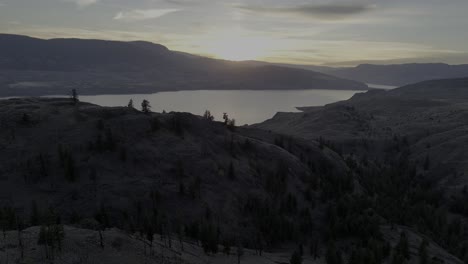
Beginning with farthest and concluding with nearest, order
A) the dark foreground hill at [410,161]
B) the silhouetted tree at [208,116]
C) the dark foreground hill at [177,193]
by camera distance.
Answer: the silhouetted tree at [208,116] → the dark foreground hill at [410,161] → the dark foreground hill at [177,193]

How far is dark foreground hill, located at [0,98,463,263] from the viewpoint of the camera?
3103 cm

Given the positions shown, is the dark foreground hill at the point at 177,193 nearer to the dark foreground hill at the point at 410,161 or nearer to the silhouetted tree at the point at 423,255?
the silhouetted tree at the point at 423,255

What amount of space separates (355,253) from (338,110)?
116m

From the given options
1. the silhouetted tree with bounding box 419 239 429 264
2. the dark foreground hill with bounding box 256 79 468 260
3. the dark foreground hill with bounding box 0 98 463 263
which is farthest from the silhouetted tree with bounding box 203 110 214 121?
the silhouetted tree with bounding box 419 239 429 264

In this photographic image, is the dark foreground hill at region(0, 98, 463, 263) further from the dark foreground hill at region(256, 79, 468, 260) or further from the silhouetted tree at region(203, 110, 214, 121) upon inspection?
→ the silhouetted tree at region(203, 110, 214, 121)

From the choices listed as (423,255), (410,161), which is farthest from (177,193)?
(410,161)

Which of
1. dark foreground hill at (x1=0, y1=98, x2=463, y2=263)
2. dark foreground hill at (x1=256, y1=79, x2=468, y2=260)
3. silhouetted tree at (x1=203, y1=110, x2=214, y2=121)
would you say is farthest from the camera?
silhouetted tree at (x1=203, y1=110, x2=214, y2=121)

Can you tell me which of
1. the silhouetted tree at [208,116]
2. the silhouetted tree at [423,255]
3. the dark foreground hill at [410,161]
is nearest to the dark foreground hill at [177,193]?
the silhouetted tree at [423,255]

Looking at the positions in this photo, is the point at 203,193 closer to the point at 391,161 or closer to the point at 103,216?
the point at 103,216

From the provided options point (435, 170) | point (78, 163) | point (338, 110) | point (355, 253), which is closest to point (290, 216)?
point (355, 253)

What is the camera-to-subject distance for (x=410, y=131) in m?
112

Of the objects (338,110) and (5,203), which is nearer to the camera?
(5,203)

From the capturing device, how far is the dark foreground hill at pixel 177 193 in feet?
102

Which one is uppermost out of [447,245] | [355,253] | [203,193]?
[203,193]
